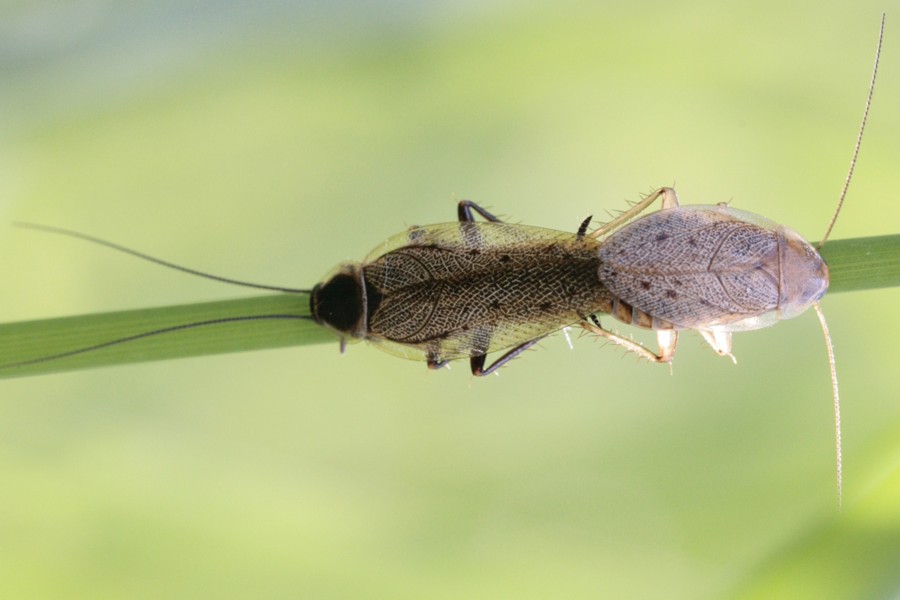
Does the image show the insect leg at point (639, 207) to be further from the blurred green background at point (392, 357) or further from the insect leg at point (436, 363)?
the insect leg at point (436, 363)

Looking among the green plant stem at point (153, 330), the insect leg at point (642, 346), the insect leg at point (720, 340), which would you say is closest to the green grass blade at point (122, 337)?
the green plant stem at point (153, 330)

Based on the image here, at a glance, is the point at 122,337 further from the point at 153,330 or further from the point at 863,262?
the point at 863,262

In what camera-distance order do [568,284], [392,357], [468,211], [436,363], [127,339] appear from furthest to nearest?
[392,357] → [468,211] → [436,363] → [568,284] → [127,339]

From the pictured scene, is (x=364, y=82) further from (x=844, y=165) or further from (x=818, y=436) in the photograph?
(x=818, y=436)

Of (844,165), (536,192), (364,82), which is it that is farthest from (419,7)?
(844,165)

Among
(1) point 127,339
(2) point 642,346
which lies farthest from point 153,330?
(2) point 642,346

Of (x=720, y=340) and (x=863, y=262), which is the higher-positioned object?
(x=863, y=262)
